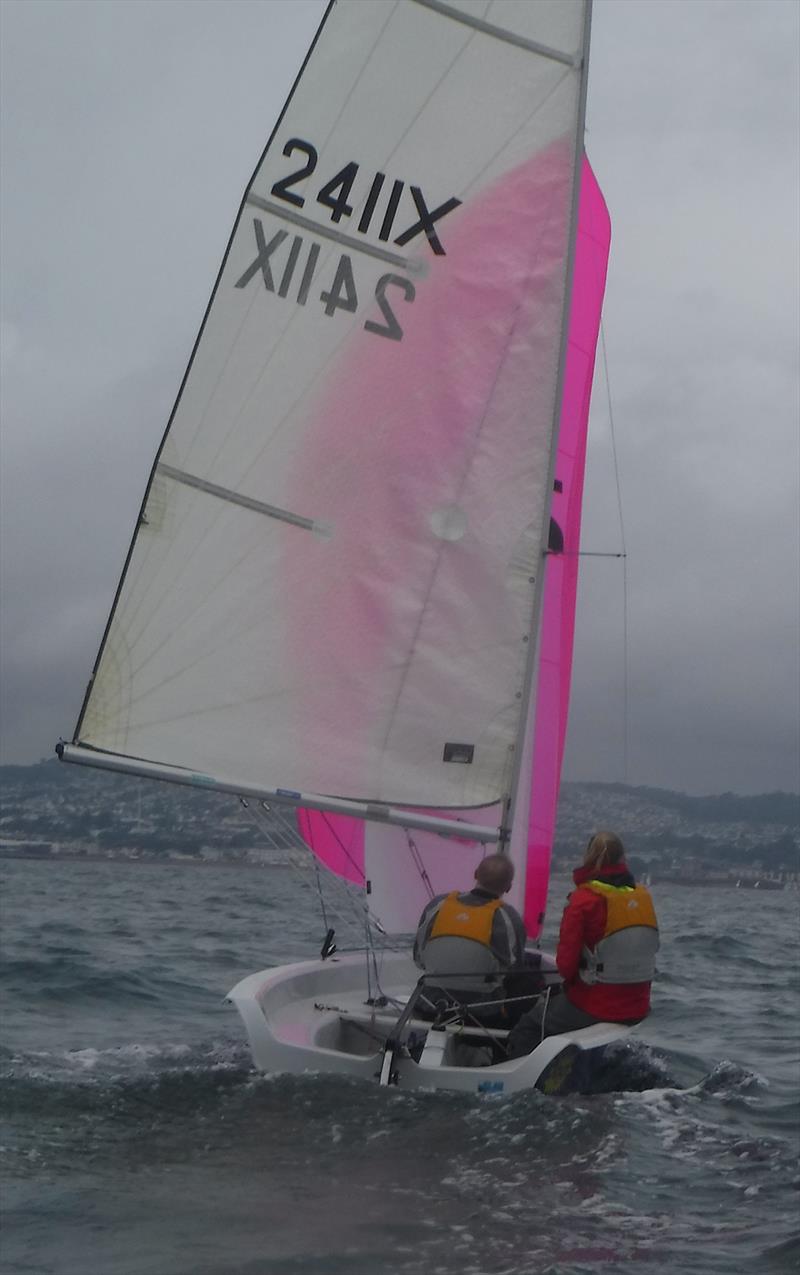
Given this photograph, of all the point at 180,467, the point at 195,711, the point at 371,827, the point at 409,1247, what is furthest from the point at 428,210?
the point at 409,1247

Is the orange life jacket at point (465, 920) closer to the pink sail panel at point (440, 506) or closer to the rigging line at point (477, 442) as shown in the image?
the pink sail panel at point (440, 506)

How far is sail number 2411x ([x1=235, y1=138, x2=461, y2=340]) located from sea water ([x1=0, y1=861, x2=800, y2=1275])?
12.7 ft

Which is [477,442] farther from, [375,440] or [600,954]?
[600,954]

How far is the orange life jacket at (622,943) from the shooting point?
685cm

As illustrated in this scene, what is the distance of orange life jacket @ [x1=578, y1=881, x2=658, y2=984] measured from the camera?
6852mm

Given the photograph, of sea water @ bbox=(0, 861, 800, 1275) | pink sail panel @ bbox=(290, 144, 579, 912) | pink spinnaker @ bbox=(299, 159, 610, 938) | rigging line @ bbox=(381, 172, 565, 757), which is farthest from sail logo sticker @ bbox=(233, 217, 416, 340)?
sea water @ bbox=(0, 861, 800, 1275)

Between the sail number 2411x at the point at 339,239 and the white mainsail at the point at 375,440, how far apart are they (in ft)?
0.04

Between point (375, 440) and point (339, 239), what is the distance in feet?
3.52

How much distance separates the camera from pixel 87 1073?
23.6ft

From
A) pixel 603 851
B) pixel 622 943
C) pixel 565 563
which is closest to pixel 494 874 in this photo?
pixel 603 851

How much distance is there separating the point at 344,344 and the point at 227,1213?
4433mm

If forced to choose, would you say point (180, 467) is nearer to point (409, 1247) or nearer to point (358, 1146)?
point (358, 1146)

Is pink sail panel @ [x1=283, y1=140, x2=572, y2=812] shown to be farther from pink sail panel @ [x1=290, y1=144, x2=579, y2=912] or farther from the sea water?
the sea water

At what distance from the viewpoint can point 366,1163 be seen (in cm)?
541
